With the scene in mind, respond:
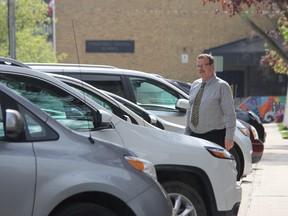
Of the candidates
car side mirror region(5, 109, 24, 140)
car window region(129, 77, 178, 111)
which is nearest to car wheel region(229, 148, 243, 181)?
car window region(129, 77, 178, 111)

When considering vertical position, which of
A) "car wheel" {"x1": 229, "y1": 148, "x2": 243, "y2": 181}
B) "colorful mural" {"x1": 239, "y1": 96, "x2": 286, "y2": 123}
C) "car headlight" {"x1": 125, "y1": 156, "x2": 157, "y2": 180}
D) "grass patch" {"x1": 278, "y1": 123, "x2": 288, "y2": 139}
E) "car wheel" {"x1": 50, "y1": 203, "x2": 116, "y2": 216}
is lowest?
"colorful mural" {"x1": 239, "y1": 96, "x2": 286, "y2": 123}

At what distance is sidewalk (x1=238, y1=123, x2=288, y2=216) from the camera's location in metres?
8.66

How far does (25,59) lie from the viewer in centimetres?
3594

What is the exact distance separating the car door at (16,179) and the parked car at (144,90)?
5.12 metres

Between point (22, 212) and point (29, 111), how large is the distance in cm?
72

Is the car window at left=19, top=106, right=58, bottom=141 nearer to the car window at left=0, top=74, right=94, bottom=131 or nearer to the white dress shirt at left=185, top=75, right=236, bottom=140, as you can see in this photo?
the car window at left=0, top=74, right=94, bottom=131

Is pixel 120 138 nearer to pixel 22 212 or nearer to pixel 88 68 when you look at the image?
pixel 22 212

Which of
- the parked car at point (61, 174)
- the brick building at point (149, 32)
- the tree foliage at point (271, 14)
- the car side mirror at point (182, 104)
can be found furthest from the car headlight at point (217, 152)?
the brick building at point (149, 32)

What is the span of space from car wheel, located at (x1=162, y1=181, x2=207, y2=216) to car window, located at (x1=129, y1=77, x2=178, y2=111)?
4256 millimetres

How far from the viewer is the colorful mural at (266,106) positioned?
47625 millimetres

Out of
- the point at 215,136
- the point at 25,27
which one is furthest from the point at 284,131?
the point at 215,136

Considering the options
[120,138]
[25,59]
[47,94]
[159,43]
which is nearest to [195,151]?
[120,138]

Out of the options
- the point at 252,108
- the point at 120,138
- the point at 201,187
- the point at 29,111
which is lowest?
the point at 252,108

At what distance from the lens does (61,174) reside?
457 centimetres
